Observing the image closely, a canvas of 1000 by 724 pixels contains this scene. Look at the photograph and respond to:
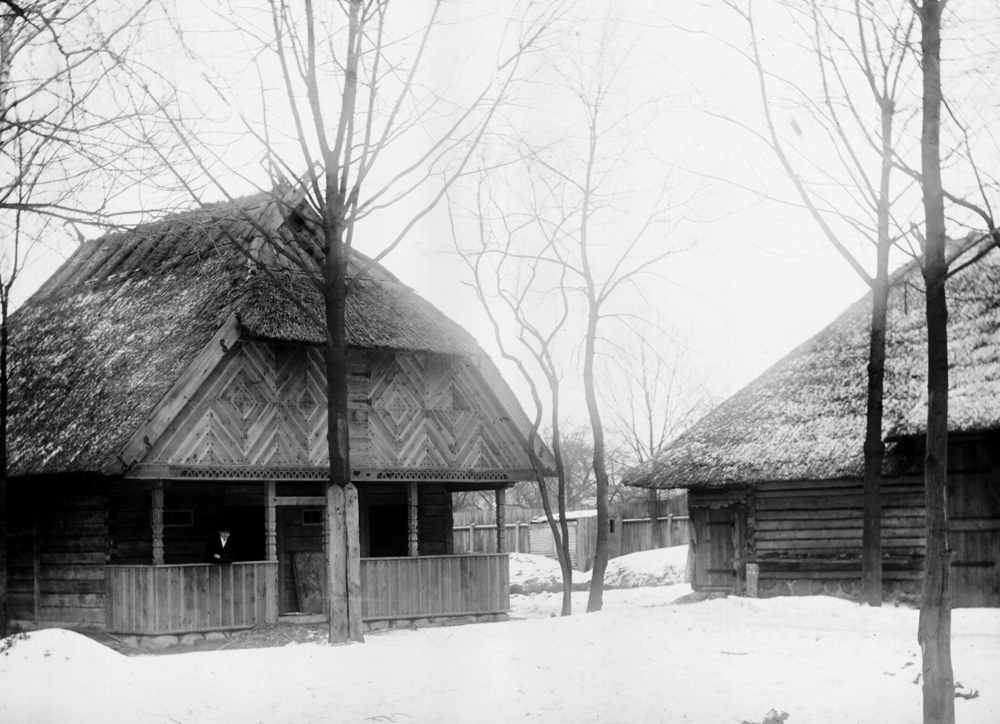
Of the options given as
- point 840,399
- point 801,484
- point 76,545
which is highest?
point 840,399

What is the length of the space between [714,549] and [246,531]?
9.89 m

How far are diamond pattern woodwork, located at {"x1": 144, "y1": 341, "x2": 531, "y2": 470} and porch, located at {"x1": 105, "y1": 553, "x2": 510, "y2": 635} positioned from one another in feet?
5.85

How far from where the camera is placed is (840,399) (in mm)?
24047

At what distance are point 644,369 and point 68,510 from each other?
42.1 metres

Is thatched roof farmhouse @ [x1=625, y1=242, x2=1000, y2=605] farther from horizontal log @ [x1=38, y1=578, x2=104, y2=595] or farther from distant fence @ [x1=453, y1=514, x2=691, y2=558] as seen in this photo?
distant fence @ [x1=453, y1=514, x2=691, y2=558]

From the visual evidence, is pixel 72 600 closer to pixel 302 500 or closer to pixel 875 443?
pixel 302 500

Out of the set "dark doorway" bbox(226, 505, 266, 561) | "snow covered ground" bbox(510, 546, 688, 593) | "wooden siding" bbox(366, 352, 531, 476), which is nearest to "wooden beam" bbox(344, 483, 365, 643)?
"wooden siding" bbox(366, 352, 531, 476)

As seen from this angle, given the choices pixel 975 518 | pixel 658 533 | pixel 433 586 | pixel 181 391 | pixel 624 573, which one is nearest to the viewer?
pixel 181 391

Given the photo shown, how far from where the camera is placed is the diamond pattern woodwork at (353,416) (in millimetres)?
20219

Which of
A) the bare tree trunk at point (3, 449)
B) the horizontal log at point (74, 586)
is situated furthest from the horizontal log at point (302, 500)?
the bare tree trunk at point (3, 449)

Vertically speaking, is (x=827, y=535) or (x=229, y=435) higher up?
(x=229, y=435)

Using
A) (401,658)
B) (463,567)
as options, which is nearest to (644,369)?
(463,567)

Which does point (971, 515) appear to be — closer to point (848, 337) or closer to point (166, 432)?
point (848, 337)

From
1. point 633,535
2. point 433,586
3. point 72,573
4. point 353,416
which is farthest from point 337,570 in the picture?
point 633,535
